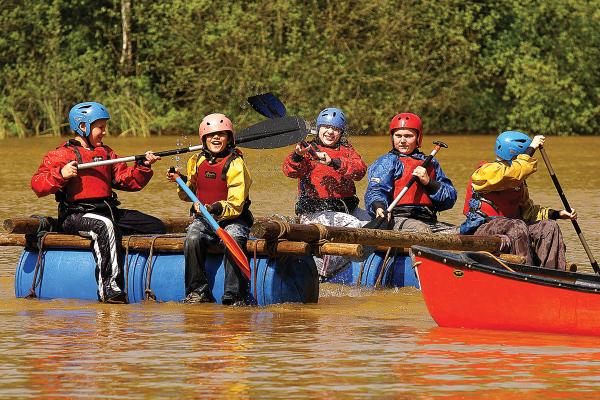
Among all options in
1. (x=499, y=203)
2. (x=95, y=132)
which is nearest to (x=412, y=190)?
(x=499, y=203)

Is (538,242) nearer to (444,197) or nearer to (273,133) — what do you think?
(444,197)

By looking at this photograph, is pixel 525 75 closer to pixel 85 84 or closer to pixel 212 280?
pixel 85 84

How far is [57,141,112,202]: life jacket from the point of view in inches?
452

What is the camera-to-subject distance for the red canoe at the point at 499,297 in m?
9.72

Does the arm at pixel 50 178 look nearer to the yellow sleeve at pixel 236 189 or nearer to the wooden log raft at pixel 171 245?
the wooden log raft at pixel 171 245

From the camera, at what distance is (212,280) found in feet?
37.0

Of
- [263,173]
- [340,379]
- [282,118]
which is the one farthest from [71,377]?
[263,173]

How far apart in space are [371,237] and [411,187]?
1.45 m

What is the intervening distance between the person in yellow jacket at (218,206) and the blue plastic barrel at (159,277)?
12 centimetres

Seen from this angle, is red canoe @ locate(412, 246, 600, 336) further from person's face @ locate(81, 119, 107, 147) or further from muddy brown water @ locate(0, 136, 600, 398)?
person's face @ locate(81, 119, 107, 147)

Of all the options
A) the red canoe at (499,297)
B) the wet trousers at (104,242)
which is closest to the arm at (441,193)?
the red canoe at (499,297)

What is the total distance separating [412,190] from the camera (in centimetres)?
1276

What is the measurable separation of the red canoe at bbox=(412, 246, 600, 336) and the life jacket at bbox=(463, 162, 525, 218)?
1630mm

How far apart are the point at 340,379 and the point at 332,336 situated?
1.55m
